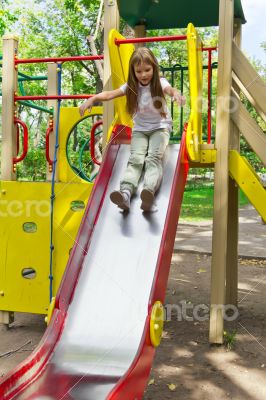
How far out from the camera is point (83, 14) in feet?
78.8

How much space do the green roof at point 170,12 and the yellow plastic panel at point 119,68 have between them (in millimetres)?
676

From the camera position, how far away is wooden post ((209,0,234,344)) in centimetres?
424

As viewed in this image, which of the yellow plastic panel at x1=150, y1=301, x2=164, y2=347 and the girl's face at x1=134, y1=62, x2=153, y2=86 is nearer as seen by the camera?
the yellow plastic panel at x1=150, y1=301, x2=164, y2=347

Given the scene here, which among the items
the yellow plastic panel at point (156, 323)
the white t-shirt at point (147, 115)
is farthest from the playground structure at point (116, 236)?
the white t-shirt at point (147, 115)

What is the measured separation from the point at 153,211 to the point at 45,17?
27239mm

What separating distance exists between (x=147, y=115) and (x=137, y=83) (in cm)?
28

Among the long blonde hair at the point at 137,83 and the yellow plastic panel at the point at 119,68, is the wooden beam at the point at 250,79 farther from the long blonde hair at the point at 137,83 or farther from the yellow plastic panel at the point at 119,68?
the yellow plastic panel at the point at 119,68

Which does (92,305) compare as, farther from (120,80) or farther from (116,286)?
(120,80)

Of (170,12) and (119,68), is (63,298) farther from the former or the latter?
(170,12)

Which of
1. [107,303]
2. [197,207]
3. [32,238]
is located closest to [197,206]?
[197,207]

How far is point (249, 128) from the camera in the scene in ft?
14.2

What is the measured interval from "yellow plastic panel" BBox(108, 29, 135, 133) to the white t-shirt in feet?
1.18

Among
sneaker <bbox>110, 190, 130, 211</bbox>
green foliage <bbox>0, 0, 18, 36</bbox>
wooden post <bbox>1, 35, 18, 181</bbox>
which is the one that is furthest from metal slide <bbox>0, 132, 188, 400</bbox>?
green foliage <bbox>0, 0, 18, 36</bbox>

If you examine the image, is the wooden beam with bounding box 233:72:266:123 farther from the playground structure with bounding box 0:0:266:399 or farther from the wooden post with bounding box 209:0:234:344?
the wooden post with bounding box 209:0:234:344
